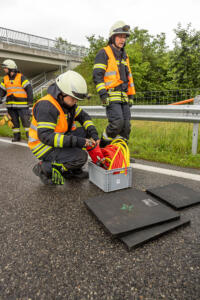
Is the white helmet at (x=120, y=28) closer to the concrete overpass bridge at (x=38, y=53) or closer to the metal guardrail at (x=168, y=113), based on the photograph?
the metal guardrail at (x=168, y=113)

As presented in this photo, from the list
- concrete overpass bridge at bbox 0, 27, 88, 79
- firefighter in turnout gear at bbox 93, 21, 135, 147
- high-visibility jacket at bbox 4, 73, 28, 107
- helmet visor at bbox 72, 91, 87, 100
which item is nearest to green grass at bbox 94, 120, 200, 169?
firefighter in turnout gear at bbox 93, 21, 135, 147

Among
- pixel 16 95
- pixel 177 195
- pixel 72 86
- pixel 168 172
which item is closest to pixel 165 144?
pixel 168 172

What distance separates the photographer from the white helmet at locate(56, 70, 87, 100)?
90.6 inches

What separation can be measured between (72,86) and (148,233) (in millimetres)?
1760

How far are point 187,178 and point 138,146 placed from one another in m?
1.67

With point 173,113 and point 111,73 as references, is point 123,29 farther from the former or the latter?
point 173,113

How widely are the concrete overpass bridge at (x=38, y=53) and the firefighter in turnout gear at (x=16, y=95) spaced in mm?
18391

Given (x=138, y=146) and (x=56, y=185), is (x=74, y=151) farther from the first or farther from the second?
(x=138, y=146)

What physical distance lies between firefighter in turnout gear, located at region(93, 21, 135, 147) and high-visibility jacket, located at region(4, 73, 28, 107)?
309cm

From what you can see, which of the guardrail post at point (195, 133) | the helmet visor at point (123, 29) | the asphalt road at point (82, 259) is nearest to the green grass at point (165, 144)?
the guardrail post at point (195, 133)

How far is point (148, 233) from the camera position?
58.9 inches

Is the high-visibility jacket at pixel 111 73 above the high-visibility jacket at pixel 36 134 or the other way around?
above

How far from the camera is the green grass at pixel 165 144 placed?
131 inches

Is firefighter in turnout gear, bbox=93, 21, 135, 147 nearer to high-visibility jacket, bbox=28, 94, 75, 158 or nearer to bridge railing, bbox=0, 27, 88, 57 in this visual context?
high-visibility jacket, bbox=28, 94, 75, 158
